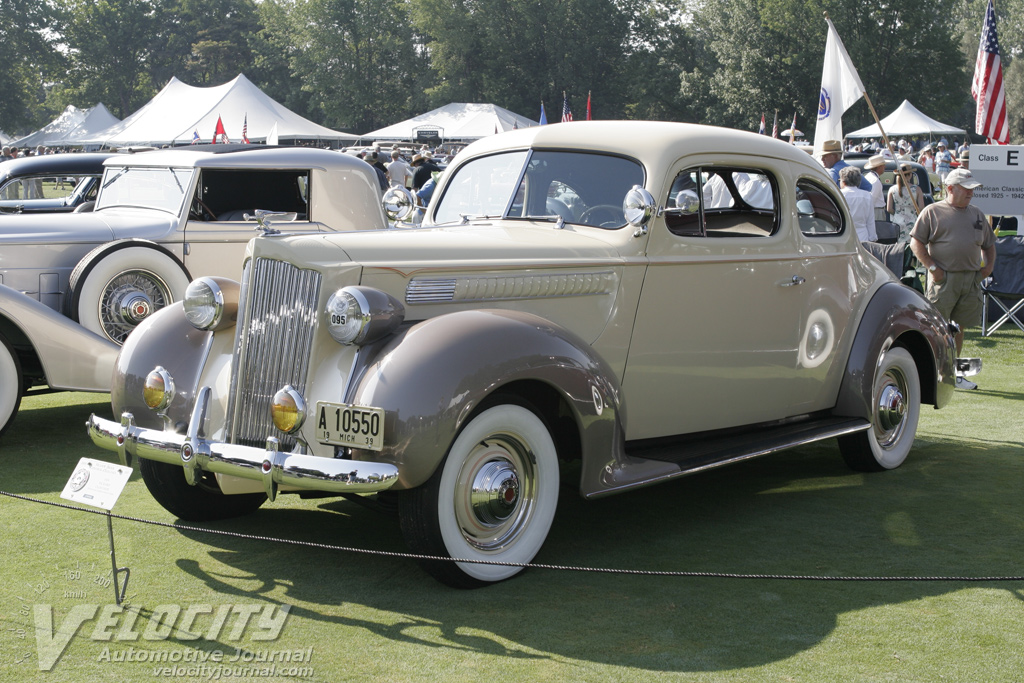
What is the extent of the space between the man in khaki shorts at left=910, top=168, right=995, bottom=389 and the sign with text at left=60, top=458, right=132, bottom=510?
21.1ft

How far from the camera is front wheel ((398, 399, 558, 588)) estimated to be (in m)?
3.77

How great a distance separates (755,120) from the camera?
5834 cm

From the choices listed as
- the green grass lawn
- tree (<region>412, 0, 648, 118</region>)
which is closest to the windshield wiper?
the green grass lawn

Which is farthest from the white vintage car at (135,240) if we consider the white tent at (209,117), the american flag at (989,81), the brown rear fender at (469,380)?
the white tent at (209,117)

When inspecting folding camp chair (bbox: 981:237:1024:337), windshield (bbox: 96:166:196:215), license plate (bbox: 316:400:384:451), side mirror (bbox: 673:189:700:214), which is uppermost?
side mirror (bbox: 673:189:700:214)

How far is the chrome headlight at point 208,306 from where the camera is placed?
14.3 feet

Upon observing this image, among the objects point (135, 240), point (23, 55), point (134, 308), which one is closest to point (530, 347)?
point (134, 308)

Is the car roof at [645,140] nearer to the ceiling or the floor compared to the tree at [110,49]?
nearer to the floor

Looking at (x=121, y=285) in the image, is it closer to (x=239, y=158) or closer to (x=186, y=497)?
(x=239, y=158)

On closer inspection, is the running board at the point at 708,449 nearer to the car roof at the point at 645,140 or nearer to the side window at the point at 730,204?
the side window at the point at 730,204

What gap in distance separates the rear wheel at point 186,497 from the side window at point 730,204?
8.28 ft

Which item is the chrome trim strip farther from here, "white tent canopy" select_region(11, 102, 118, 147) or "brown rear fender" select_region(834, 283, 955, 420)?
"white tent canopy" select_region(11, 102, 118, 147)

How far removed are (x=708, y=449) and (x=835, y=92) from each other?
29.4 feet

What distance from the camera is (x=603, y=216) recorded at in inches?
191
